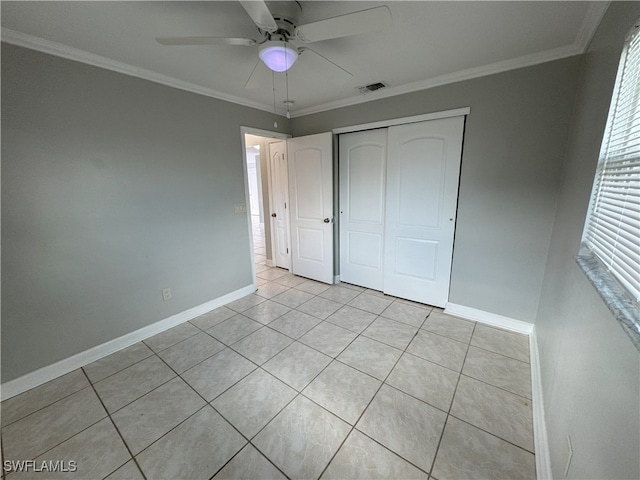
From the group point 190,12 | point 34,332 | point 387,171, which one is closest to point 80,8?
point 190,12

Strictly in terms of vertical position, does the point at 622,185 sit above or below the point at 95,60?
below

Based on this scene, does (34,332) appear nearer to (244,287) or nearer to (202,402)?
(202,402)

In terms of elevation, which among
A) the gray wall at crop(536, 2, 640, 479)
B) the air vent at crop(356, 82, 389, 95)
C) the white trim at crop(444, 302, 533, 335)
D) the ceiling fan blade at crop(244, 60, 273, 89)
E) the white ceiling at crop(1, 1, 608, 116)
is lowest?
the white trim at crop(444, 302, 533, 335)

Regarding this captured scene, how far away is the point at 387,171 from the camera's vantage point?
282 centimetres

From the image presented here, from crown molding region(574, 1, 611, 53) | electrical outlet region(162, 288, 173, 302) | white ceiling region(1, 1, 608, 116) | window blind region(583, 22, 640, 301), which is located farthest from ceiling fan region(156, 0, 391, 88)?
electrical outlet region(162, 288, 173, 302)

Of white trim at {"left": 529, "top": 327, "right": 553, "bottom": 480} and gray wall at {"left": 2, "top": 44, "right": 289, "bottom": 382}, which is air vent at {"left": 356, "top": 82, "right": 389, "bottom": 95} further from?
white trim at {"left": 529, "top": 327, "right": 553, "bottom": 480}

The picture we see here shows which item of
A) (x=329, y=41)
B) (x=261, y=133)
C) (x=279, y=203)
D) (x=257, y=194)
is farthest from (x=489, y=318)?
(x=257, y=194)

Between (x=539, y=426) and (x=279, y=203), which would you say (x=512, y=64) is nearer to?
(x=539, y=426)

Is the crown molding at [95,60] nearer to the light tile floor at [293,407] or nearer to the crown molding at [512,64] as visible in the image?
the crown molding at [512,64]

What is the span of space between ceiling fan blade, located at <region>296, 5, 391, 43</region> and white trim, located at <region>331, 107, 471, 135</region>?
1507 mm

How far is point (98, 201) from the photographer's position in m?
1.99

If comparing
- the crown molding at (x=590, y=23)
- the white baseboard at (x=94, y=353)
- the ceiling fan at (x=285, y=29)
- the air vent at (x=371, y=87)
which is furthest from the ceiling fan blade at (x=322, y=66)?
the white baseboard at (x=94, y=353)

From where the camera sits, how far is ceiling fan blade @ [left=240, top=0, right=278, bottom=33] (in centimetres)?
104

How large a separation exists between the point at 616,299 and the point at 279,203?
143 inches
